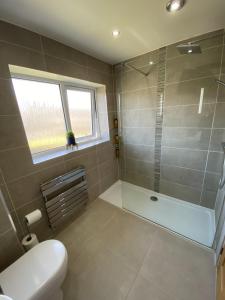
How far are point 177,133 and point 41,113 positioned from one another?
1786 mm

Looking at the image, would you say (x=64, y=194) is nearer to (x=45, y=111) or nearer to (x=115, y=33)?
(x=45, y=111)

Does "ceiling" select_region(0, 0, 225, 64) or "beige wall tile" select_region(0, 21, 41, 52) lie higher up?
"ceiling" select_region(0, 0, 225, 64)

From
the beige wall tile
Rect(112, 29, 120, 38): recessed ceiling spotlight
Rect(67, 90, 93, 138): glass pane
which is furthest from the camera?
Rect(67, 90, 93, 138): glass pane

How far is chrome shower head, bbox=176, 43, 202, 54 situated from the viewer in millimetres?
1386

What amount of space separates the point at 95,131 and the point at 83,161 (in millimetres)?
714

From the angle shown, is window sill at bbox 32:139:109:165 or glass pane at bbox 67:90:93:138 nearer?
window sill at bbox 32:139:109:165

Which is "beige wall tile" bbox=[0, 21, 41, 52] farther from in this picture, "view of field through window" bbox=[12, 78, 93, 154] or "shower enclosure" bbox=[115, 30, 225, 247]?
"shower enclosure" bbox=[115, 30, 225, 247]

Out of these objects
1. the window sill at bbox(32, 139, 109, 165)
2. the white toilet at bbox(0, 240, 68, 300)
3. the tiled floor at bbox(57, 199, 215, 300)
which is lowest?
the tiled floor at bbox(57, 199, 215, 300)

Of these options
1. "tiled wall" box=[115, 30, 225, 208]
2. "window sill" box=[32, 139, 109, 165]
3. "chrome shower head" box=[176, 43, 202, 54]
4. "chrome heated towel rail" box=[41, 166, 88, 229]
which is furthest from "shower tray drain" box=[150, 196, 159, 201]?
"chrome shower head" box=[176, 43, 202, 54]

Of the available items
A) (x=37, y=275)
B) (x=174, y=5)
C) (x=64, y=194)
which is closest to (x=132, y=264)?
(x=37, y=275)

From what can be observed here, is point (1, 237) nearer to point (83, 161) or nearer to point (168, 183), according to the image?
point (83, 161)

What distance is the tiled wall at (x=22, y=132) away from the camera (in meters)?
1.11

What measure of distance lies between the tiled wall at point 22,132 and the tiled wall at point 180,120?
2.77 ft

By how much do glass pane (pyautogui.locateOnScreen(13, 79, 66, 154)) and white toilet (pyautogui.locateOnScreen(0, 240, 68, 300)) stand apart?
104 cm
